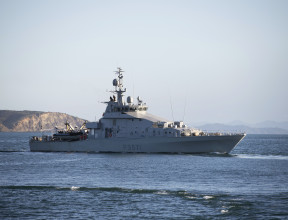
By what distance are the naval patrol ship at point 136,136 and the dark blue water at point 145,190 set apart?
880 centimetres

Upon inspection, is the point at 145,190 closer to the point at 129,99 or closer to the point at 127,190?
the point at 127,190

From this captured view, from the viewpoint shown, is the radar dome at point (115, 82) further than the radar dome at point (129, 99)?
Yes

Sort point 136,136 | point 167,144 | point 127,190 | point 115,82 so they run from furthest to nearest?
point 115,82
point 136,136
point 167,144
point 127,190

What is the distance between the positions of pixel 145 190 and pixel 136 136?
30.5m

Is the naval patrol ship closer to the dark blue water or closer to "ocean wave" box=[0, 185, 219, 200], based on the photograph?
the dark blue water

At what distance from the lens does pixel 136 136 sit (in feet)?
211

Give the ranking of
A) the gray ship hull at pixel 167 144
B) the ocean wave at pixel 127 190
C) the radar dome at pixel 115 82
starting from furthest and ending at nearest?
the radar dome at pixel 115 82 < the gray ship hull at pixel 167 144 < the ocean wave at pixel 127 190

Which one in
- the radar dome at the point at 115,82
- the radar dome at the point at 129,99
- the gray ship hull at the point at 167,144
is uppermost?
the radar dome at the point at 115,82

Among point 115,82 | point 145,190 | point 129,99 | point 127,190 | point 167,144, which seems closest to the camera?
point 145,190

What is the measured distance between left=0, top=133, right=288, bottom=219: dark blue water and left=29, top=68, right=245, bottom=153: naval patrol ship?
8798mm

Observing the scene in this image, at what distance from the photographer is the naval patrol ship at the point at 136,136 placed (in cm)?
6106

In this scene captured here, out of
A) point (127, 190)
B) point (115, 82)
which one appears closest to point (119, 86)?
point (115, 82)

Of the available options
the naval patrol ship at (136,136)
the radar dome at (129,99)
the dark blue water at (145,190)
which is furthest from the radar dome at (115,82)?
the dark blue water at (145,190)

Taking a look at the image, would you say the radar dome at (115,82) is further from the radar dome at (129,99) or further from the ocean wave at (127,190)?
the ocean wave at (127,190)
